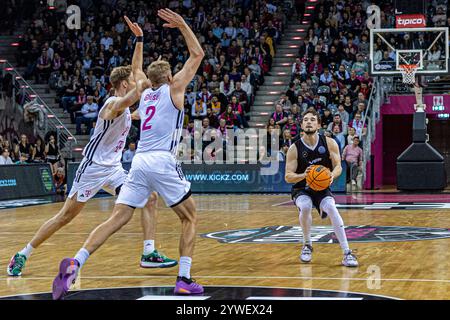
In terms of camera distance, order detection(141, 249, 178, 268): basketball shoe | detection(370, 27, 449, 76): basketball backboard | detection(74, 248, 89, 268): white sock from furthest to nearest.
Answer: detection(370, 27, 449, 76): basketball backboard
detection(141, 249, 178, 268): basketball shoe
detection(74, 248, 89, 268): white sock

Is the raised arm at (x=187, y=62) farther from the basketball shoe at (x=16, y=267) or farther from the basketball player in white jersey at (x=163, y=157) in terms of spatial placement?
the basketball shoe at (x=16, y=267)

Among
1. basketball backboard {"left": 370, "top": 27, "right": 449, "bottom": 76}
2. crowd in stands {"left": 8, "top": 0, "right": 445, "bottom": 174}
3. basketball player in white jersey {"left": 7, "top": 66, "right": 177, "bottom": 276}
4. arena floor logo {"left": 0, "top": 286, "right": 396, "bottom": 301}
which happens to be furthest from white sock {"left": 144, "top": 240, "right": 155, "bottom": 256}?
crowd in stands {"left": 8, "top": 0, "right": 445, "bottom": 174}

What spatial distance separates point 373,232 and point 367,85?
13.7 metres

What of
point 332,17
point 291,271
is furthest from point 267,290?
point 332,17

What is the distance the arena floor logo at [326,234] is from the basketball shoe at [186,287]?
15.2ft

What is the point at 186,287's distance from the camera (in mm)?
7812

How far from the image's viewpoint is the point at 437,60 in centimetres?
2286

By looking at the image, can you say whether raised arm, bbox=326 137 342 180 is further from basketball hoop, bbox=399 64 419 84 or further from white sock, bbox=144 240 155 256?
basketball hoop, bbox=399 64 419 84

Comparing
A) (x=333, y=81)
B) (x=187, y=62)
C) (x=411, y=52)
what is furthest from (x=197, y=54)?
(x=333, y=81)

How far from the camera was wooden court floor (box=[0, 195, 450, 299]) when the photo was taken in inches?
335

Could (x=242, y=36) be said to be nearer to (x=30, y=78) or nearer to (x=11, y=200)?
(x=30, y=78)

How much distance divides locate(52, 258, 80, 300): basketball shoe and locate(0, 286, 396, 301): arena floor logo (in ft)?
0.96

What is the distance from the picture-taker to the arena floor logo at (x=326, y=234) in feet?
41.2

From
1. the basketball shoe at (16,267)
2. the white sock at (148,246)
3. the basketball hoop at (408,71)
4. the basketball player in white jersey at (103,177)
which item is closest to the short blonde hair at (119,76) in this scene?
the basketball player in white jersey at (103,177)
